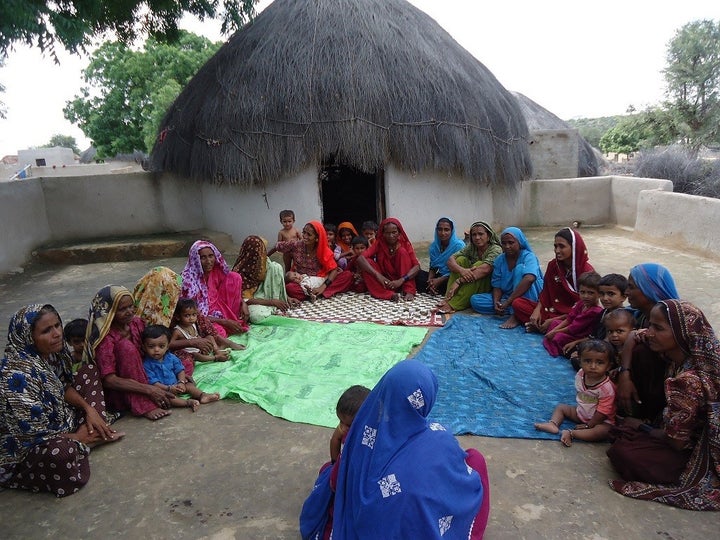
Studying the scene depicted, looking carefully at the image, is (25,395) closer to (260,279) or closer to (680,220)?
(260,279)

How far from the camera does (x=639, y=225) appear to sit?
28.5ft

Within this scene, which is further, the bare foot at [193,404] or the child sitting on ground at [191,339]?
the child sitting on ground at [191,339]

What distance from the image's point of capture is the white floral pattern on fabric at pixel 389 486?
179cm

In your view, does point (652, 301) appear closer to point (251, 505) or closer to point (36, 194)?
point (251, 505)

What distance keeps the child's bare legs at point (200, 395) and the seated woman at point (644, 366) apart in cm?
262

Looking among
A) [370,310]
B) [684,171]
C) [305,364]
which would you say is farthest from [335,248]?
[684,171]

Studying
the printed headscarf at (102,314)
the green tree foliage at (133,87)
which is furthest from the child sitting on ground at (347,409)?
the green tree foliage at (133,87)

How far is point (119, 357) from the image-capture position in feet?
11.6

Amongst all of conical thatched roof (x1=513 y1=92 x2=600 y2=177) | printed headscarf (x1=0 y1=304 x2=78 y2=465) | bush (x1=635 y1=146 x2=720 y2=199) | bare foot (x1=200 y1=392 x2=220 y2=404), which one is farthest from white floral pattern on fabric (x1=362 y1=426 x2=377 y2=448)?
conical thatched roof (x1=513 y1=92 x2=600 y2=177)

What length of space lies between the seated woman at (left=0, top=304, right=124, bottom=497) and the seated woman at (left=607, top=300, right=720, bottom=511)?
2771 mm

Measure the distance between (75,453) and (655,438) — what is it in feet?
9.71

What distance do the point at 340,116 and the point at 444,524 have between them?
7.01m

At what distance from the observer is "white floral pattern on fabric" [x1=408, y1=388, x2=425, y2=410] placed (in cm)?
183

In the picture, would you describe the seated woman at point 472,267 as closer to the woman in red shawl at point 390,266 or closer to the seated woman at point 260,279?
the woman in red shawl at point 390,266
